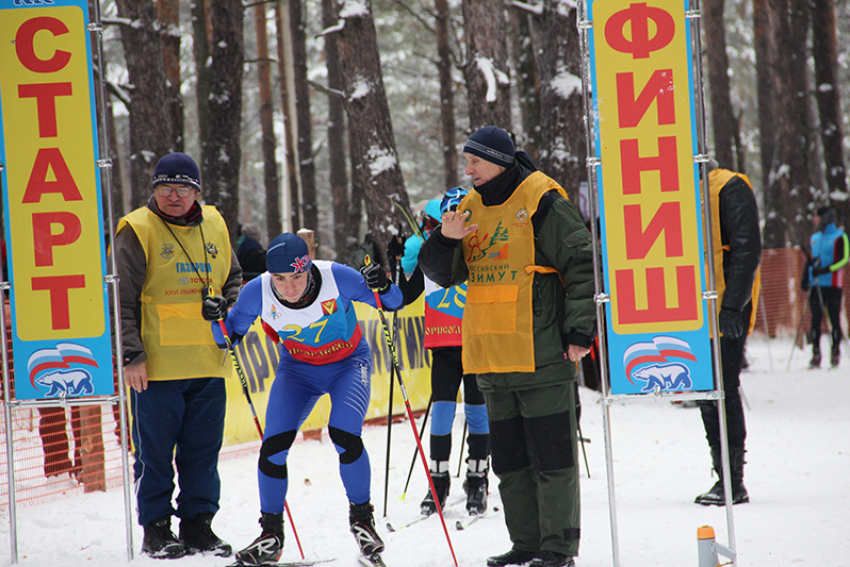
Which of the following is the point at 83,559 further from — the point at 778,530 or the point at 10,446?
the point at 778,530

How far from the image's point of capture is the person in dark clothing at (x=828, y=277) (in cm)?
1185

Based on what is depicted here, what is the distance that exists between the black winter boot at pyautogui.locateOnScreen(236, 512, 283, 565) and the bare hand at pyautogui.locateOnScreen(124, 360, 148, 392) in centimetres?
104

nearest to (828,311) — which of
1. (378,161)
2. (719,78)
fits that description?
(378,161)

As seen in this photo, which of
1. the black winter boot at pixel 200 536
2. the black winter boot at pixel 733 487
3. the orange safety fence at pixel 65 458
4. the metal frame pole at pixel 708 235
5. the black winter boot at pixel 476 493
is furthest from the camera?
the orange safety fence at pixel 65 458

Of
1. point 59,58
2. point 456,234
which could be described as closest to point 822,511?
point 456,234

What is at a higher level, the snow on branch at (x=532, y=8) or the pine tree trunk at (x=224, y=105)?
the snow on branch at (x=532, y=8)

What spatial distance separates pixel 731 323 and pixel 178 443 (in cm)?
347

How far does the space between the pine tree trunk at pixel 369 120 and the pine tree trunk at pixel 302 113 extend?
7571mm

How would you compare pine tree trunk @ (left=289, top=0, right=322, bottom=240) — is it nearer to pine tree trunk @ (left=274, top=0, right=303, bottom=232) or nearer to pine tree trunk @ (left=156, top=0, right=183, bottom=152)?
pine tree trunk @ (left=274, top=0, right=303, bottom=232)

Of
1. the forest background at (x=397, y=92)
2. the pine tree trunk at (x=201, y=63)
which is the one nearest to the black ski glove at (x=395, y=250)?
the forest background at (x=397, y=92)

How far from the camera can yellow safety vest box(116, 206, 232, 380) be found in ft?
14.8

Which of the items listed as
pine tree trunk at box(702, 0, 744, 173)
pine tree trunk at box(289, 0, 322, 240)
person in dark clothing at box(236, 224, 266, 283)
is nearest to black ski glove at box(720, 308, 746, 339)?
person in dark clothing at box(236, 224, 266, 283)

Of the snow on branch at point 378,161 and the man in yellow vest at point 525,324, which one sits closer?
the man in yellow vest at point 525,324

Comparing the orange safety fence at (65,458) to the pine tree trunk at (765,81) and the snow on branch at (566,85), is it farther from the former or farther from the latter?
the pine tree trunk at (765,81)
